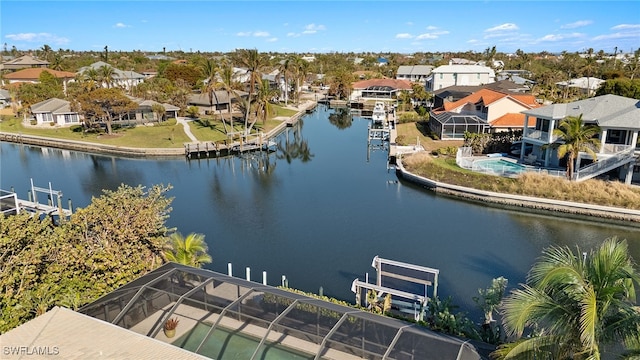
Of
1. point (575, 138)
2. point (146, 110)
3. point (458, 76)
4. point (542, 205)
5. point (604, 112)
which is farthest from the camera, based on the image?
point (458, 76)

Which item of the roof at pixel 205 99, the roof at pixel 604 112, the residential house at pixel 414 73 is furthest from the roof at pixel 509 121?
the residential house at pixel 414 73

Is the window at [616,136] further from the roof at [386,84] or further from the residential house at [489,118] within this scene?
the roof at [386,84]

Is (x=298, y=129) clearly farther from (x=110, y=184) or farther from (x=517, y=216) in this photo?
(x=517, y=216)

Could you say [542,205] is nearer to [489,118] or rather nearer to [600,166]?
[600,166]

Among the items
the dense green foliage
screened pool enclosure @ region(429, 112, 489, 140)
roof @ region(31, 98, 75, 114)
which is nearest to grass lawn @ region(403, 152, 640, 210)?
screened pool enclosure @ region(429, 112, 489, 140)

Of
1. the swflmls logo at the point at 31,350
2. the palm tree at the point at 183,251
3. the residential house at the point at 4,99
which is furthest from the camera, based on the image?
the residential house at the point at 4,99

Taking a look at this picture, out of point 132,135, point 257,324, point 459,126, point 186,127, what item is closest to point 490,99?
point 459,126

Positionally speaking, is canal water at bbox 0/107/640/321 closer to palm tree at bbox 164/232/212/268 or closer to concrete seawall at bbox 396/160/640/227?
concrete seawall at bbox 396/160/640/227
